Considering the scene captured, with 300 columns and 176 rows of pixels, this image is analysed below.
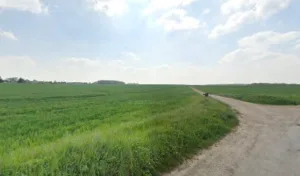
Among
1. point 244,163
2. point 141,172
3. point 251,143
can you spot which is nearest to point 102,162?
point 141,172

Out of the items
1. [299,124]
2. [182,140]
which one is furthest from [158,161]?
[299,124]

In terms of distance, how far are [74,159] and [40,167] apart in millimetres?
728

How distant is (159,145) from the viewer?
653 centimetres

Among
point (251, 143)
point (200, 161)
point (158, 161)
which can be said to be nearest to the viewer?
point (158, 161)

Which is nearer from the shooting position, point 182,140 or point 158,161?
point 158,161

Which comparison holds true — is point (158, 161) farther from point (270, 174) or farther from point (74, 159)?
point (270, 174)

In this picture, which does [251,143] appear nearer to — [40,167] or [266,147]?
[266,147]

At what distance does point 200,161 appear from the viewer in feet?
21.0

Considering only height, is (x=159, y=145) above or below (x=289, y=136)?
above

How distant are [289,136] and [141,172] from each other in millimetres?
8661

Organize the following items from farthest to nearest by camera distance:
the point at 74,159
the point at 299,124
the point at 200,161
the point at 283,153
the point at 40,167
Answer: the point at 299,124 → the point at 283,153 → the point at 200,161 → the point at 74,159 → the point at 40,167

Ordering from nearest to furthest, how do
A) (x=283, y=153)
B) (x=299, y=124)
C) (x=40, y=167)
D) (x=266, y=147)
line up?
(x=40, y=167) < (x=283, y=153) < (x=266, y=147) < (x=299, y=124)

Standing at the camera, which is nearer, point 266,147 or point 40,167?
point 40,167

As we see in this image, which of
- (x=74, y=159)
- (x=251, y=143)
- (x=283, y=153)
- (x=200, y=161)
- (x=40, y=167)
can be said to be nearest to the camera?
(x=40, y=167)
